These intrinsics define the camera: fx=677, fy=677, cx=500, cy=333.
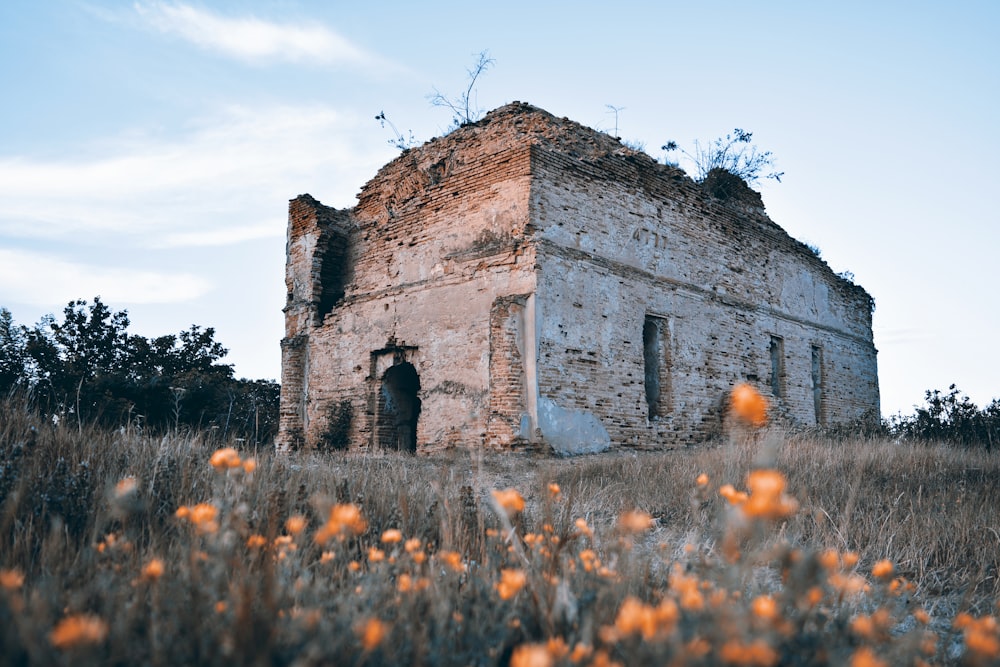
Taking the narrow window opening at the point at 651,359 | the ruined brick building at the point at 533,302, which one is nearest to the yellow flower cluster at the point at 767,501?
the ruined brick building at the point at 533,302

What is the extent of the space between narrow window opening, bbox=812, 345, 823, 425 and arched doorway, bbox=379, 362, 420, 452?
10.6 meters

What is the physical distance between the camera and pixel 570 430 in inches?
432

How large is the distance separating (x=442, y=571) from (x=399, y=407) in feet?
35.9

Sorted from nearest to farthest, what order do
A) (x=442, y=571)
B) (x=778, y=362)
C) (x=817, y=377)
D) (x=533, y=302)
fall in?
(x=442, y=571), (x=533, y=302), (x=778, y=362), (x=817, y=377)

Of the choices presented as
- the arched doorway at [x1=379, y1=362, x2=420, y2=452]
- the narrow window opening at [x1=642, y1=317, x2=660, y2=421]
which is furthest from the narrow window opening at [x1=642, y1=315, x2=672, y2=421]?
the arched doorway at [x1=379, y1=362, x2=420, y2=452]

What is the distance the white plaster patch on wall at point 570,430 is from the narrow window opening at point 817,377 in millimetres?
8810

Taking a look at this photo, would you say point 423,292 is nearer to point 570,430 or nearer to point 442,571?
point 570,430

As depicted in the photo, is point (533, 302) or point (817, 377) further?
point (817, 377)

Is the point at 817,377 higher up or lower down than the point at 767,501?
higher up

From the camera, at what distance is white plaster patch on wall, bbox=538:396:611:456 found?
10.7 m

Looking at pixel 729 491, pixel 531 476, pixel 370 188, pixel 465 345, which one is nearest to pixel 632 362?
pixel 465 345

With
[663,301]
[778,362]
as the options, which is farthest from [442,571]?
[778,362]

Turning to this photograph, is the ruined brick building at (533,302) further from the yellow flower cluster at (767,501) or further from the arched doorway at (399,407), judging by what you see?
the yellow flower cluster at (767,501)

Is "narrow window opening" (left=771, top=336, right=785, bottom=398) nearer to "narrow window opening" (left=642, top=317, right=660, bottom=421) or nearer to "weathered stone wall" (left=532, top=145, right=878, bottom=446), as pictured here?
"weathered stone wall" (left=532, top=145, right=878, bottom=446)
